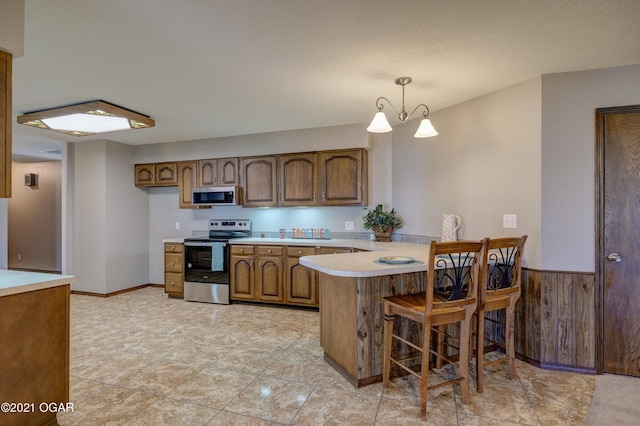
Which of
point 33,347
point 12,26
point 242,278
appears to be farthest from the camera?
point 242,278

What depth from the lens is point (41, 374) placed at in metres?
1.80

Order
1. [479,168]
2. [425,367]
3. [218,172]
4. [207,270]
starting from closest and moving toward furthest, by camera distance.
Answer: [425,367] < [479,168] < [207,270] < [218,172]

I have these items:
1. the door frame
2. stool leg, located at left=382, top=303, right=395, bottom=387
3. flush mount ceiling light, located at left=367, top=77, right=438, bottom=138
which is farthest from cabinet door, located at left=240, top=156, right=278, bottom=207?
the door frame

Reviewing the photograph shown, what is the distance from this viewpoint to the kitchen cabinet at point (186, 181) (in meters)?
5.01

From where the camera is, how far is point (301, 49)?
2.27 metres

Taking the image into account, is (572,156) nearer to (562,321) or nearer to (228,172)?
(562,321)

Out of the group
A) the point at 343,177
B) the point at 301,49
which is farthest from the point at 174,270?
the point at 301,49

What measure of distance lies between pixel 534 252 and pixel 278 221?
328 cm

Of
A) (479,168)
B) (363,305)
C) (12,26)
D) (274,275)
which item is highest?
(12,26)

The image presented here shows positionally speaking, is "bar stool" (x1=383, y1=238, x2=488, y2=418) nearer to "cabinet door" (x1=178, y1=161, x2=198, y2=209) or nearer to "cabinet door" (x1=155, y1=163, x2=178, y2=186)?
"cabinet door" (x1=178, y1=161, x2=198, y2=209)

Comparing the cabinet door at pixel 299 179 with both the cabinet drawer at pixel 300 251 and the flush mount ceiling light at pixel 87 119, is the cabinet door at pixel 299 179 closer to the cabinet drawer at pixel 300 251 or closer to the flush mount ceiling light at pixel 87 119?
the cabinet drawer at pixel 300 251

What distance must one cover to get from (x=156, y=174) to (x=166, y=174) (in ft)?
0.65

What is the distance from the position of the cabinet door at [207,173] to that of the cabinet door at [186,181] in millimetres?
108

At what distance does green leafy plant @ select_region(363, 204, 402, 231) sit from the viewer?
13.8 ft
